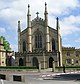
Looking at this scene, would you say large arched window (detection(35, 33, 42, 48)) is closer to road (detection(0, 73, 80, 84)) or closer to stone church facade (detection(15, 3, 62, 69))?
stone church facade (detection(15, 3, 62, 69))

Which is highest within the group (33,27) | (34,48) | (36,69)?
(33,27)

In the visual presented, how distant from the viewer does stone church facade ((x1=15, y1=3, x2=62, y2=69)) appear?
99.3 m

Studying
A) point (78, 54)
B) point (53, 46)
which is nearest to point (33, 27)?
point (53, 46)

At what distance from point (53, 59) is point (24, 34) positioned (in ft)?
46.9

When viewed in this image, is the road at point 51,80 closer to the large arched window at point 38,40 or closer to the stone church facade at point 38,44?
the stone church facade at point 38,44

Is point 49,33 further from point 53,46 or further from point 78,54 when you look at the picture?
point 78,54

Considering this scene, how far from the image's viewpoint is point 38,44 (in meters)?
104

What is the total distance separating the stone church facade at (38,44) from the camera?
3910 inches

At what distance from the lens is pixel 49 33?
104000 mm

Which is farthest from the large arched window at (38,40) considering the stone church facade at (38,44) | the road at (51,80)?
the road at (51,80)

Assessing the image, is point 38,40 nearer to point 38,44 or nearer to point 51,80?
point 38,44

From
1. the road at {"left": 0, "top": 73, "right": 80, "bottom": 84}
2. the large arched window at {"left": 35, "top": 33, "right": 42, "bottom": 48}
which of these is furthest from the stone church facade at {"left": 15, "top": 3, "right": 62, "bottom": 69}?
the road at {"left": 0, "top": 73, "right": 80, "bottom": 84}

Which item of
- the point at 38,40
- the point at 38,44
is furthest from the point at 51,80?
the point at 38,40

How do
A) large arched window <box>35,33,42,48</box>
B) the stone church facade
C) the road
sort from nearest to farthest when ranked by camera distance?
the road → the stone church facade → large arched window <box>35,33,42,48</box>
